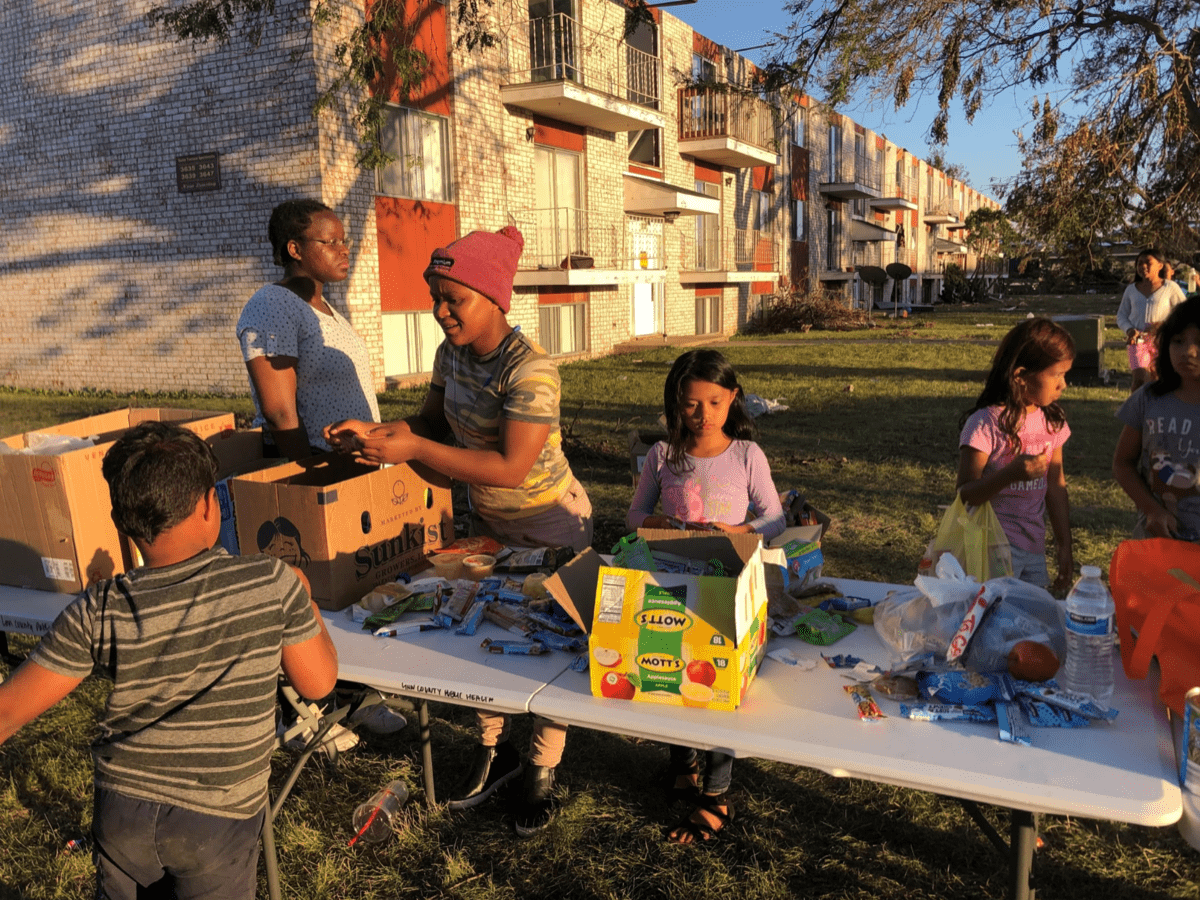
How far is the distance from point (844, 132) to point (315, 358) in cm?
3649

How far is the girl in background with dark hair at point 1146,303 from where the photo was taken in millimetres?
8594

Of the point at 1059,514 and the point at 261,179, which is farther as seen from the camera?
the point at 261,179

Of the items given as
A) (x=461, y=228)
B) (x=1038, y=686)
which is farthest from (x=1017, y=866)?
(x=461, y=228)

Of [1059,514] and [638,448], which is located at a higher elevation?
[1059,514]

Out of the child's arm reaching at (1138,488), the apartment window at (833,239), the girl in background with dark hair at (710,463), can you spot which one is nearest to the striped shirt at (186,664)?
the girl in background with dark hair at (710,463)

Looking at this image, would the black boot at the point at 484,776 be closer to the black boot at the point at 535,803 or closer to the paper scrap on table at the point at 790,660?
the black boot at the point at 535,803

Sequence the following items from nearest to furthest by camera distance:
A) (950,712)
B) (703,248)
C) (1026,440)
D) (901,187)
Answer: (950,712) < (1026,440) < (703,248) < (901,187)

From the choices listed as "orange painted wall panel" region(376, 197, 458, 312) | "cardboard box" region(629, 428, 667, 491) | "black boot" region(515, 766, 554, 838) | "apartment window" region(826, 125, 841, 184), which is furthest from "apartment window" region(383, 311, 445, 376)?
"apartment window" region(826, 125, 841, 184)

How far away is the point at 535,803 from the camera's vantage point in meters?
2.87

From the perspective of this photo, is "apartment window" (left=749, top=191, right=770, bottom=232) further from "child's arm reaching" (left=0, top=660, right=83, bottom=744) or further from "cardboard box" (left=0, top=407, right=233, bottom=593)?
"child's arm reaching" (left=0, top=660, right=83, bottom=744)

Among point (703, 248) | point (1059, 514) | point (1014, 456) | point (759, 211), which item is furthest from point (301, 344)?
point (759, 211)

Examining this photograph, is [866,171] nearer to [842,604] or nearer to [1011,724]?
[842,604]

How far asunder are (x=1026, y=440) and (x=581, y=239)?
52.0 feet

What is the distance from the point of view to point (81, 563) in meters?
2.74
